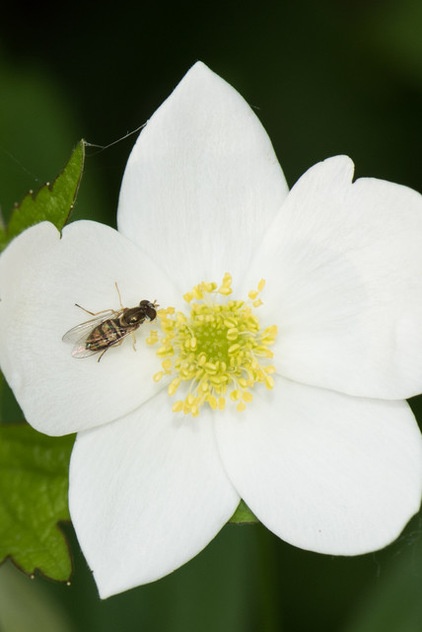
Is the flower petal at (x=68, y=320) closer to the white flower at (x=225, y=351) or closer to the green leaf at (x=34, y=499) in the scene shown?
the white flower at (x=225, y=351)

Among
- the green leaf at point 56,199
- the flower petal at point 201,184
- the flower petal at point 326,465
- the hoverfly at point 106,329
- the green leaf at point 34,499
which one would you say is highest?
the green leaf at point 56,199

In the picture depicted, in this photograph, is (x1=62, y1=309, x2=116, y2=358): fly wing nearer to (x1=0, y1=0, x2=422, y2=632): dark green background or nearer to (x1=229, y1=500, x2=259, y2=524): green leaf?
(x1=229, y1=500, x2=259, y2=524): green leaf

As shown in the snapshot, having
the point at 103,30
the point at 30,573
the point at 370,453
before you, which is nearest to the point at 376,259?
the point at 370,453

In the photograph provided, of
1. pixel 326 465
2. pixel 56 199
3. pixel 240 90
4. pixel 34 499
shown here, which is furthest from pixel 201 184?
pixel 240 90

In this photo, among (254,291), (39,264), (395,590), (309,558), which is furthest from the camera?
(309,558)

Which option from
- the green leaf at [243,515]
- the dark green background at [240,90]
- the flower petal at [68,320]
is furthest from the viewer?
the dark green background at [240,90]

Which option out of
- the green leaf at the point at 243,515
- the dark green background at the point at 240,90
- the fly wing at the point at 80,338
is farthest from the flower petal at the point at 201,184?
the dark green background at the point at 240,90

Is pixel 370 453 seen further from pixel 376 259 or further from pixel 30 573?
pixel 30 573

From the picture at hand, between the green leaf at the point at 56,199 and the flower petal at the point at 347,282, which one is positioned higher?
the green leaf at the point at 56,199
